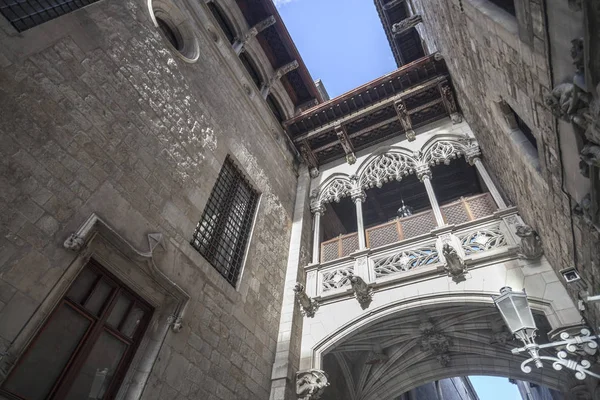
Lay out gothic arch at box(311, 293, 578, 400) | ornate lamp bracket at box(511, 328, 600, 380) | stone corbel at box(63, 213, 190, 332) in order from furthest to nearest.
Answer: gothic arch at box(311, 293, 578, 400), stone corbel at box(63, 213, 190, 332), ornate lamp bracket at box(511, 328, 600, 380)

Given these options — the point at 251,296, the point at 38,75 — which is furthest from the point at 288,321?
the point at 38,75

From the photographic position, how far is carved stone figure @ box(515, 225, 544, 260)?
5617 millimetres

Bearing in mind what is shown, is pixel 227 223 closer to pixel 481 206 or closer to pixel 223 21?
pixel 481 206

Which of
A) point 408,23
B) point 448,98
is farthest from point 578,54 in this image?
point 408,23

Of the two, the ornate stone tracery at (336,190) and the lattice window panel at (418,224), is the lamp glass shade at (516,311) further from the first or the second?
the ornate stone tracery at (336,190)

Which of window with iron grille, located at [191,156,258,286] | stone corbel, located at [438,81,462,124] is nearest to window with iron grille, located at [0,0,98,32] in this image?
window with iron grille, located at [191,156,258,286]

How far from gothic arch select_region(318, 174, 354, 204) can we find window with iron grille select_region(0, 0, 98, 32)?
709 cm

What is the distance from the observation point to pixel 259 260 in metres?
7.11

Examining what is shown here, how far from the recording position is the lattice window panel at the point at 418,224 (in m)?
7.59

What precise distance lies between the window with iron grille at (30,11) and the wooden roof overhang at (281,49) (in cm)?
800

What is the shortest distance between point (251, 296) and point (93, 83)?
420 centimetres

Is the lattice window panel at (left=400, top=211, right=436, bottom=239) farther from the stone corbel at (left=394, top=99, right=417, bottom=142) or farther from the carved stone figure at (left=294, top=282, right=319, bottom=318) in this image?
the stone corbel at (left=394, top=99, right=417, bottom=142)

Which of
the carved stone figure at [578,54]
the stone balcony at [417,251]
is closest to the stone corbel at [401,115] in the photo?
the stone balcony at [417,251]

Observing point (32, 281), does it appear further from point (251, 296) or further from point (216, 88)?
point (216, 88)
